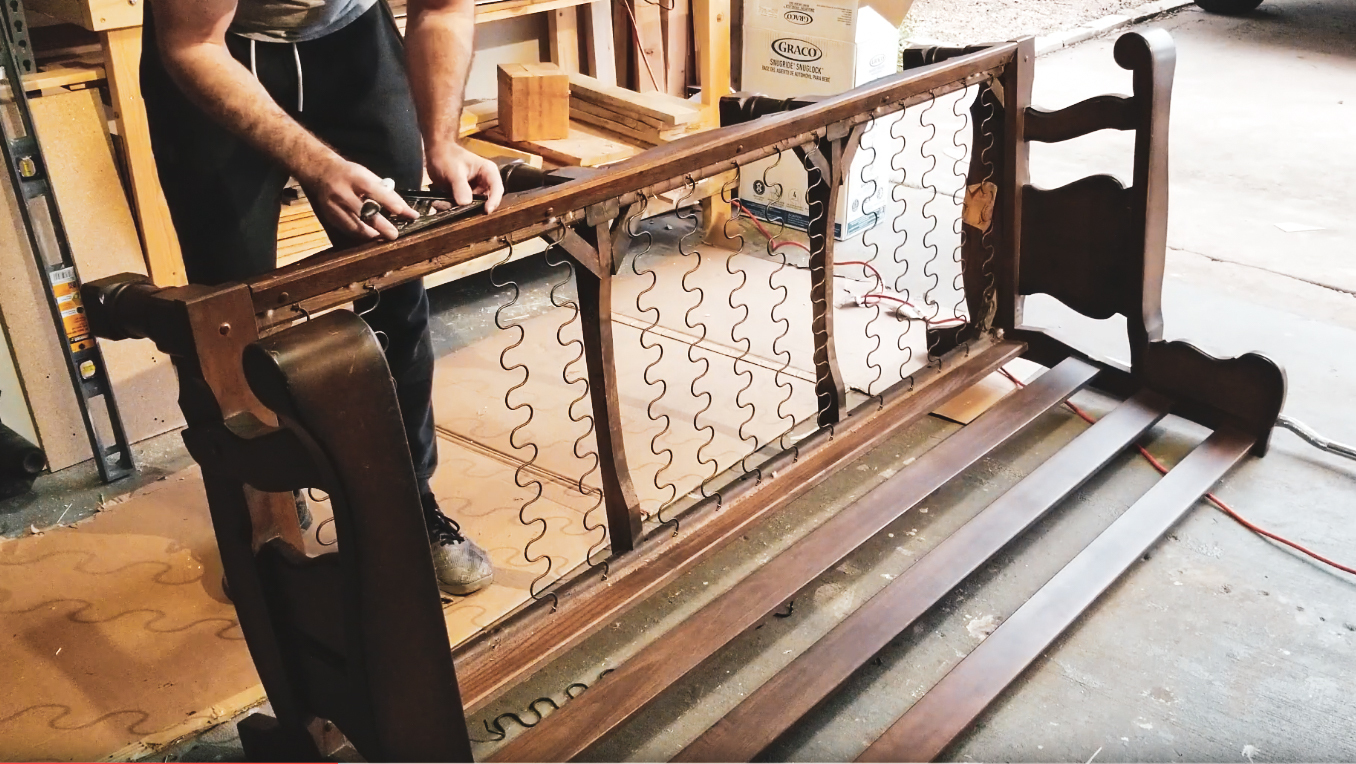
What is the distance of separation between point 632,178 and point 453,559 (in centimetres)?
75

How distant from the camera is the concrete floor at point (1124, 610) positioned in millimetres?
1717

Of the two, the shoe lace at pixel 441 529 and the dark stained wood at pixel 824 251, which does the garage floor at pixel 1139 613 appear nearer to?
the dark stained wood at pixel 824 251

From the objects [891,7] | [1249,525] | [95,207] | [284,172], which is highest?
[284,172]

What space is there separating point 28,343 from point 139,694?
901mm

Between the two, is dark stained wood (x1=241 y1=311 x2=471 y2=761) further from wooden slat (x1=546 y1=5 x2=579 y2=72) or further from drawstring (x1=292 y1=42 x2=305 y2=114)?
wooden slat (x1=546 y1=5 x2=579 y2=72)

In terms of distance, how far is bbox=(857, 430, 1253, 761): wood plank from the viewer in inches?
63.9

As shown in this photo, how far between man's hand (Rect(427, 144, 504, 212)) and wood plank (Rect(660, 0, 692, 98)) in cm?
210

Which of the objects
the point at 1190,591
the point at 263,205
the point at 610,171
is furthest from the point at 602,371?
the point at 1190,591

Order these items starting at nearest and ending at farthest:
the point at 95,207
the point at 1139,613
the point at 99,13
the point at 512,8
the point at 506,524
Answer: the point at 1139,613, the point at 99,13, the point at 506,524, the point at 95,207, the point at 512,8

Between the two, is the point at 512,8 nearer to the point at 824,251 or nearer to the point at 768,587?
the point at 824,251

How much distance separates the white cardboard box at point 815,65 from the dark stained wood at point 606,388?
1.55 meters

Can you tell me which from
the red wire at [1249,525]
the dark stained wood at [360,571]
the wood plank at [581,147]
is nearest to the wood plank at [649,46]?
the wood plank at [581,147]

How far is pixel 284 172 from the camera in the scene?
1725mm

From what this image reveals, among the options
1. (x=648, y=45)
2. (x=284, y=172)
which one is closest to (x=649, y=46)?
(x=648, y=45)
